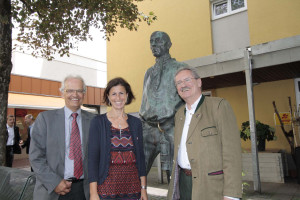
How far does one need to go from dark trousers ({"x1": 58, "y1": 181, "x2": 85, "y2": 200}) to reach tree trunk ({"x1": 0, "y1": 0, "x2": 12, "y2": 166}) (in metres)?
2.86

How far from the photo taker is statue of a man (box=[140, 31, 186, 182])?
2.60 m

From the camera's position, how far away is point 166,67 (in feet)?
9.05

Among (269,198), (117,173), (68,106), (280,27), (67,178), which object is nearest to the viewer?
(117,173)

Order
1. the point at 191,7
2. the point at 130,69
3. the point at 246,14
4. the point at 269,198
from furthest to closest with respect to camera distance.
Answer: the point at 130,69, the point at 191,7, the point at 246,14, the point at 269,198

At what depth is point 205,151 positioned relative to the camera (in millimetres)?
1594

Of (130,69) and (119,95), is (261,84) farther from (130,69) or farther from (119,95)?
(119,95)

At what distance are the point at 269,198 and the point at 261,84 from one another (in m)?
4.08

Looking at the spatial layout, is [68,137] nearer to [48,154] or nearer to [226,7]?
[48,154]

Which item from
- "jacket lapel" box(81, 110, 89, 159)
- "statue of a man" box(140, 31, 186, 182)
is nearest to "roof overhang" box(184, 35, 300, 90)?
"statue of a man" box(140, 31, 186, 182)

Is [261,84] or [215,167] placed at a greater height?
[261,84]

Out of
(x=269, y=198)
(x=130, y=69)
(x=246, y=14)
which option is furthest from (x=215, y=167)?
(x=130, y=69)

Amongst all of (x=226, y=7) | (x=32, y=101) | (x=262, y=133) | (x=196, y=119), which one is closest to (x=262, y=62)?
(x=262, y=133)

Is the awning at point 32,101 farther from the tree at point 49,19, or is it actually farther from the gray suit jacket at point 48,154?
the gray suit jacket at point 48,154

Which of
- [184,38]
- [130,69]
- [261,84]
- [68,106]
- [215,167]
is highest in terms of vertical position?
[184,38]
